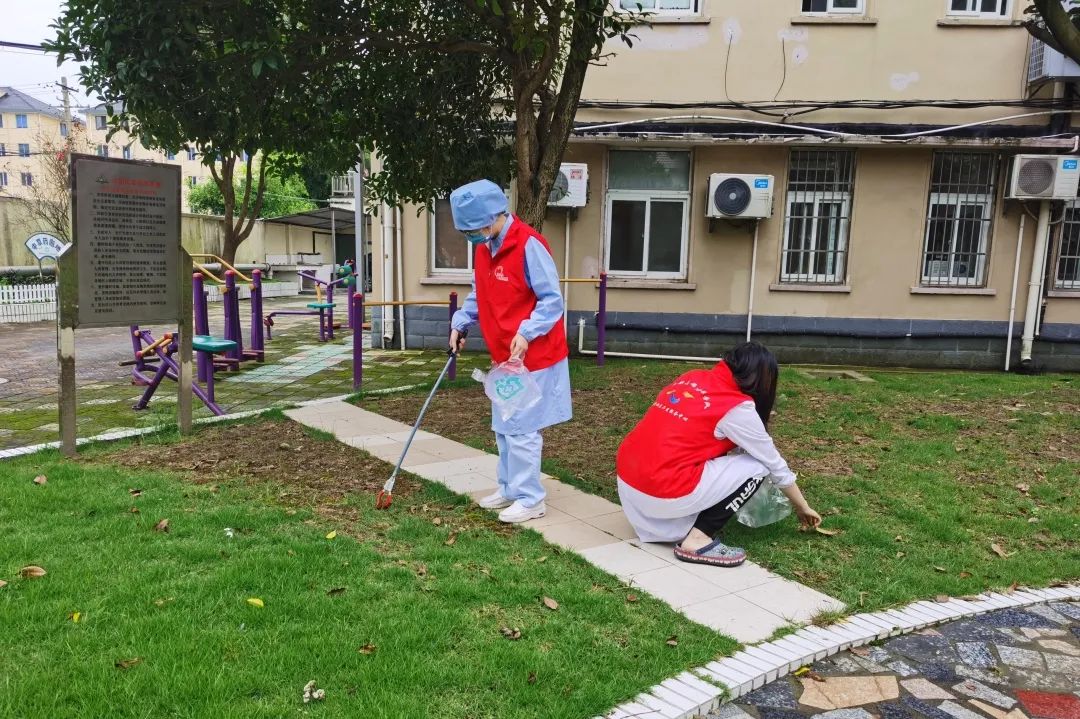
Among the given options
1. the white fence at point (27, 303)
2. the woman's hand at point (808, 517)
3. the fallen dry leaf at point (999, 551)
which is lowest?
the fallen dry leaf at point (999, 551)

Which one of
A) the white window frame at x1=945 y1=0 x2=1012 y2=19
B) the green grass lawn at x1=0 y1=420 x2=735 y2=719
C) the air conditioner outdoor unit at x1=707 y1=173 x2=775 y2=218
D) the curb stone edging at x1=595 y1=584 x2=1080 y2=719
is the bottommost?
the curb stone edging at x1=595 y1=584 x2=1080 y2=719

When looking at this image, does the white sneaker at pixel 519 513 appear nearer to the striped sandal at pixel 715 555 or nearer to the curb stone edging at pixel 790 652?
the striped sandal at pixel 715 555

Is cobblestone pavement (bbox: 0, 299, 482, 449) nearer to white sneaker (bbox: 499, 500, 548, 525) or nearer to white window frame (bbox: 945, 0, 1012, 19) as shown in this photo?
white sneaker (bbox: 499, 500, 548, 525)

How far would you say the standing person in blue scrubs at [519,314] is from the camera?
13.8 feet

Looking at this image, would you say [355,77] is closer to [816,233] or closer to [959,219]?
[816,233]

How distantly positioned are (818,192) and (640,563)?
8423 millimetres

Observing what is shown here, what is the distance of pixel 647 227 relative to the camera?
11094 mm

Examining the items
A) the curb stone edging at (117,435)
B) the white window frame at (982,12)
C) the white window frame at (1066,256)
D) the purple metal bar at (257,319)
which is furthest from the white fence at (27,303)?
the white window frame at (1066,256)

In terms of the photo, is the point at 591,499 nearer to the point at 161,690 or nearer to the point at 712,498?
the point at 712,498

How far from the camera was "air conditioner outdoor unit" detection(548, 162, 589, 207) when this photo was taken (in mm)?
10248

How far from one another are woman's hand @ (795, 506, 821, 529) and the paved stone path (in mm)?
427

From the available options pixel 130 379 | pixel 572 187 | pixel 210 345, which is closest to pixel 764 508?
pixel 210 345

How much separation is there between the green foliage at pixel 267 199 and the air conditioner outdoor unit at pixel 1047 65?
3056 cm

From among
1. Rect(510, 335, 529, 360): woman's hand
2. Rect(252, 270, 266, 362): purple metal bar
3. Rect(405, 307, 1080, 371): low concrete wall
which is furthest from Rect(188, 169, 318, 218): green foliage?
Rect(510, 335, 529, 360): woman's hand
